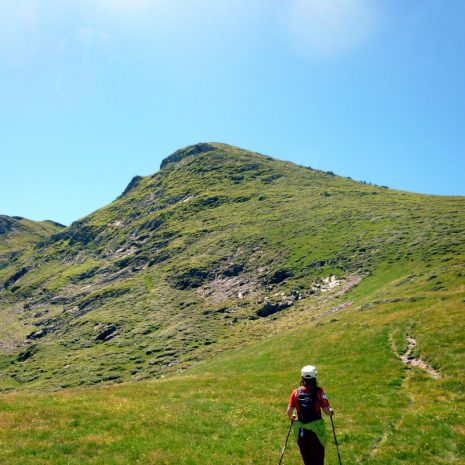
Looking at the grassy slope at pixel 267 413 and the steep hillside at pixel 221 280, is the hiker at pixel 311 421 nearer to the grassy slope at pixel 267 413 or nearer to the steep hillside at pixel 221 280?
the grassy slope at pixel 267 413

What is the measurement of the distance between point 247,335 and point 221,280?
1669 inches

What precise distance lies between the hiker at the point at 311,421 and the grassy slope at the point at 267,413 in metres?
5.21

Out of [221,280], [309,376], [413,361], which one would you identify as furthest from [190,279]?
[309,376]

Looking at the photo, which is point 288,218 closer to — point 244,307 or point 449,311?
point 244,307

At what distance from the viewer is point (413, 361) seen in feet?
118

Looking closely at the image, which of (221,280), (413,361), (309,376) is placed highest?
(221,280)

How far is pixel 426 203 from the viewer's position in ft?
450

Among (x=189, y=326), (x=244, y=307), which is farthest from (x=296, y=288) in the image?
(x=189, y=326)

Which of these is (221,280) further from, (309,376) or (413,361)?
(309,376)

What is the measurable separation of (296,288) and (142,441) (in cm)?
8493

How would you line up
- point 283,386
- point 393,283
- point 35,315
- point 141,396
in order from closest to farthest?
1. point 141,396
2. point 283,386
3. point 393,283
4. point 35,315

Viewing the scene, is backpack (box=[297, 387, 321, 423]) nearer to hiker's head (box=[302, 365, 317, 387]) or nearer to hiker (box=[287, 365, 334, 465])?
hiker (box=[287, 365, 334, 465])

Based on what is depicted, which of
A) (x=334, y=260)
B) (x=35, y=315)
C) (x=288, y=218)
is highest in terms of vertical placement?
(x=288, y=218)

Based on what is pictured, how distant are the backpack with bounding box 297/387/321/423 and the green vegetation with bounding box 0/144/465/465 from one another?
586 cm
